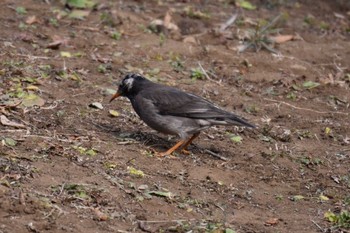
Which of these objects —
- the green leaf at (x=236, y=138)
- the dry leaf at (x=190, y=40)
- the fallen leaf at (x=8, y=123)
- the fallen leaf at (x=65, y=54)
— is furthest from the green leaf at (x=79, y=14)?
the fallen leaf at (x=8, y=123)

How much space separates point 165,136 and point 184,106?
766 mm

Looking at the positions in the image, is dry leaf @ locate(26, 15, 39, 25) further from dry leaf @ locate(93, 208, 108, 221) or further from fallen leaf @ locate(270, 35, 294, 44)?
dry leaf @ locate(93, 208, 108, 221)

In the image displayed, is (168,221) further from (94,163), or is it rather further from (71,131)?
(71,131)

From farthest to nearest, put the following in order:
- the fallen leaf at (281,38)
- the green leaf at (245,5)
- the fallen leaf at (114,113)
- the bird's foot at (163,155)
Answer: the green leaf at (245,5), the fallen leaf at (281,38), the fallen leaf at (114,113), the bird's foot at (163,155)

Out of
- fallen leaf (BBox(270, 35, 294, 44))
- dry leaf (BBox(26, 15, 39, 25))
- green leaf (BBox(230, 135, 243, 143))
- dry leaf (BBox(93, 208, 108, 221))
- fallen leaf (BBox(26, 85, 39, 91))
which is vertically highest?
dry leaf (BBox(93, 208, 108, 221))

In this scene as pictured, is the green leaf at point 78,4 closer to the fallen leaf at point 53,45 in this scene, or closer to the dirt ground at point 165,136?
the dirt ground at point 165,136

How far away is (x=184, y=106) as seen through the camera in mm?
9531

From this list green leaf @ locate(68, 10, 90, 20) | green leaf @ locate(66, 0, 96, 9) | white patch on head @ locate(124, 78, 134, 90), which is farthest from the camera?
green leaf @ locate(66, 0, 96, 9)

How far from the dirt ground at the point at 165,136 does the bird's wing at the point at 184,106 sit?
458mm

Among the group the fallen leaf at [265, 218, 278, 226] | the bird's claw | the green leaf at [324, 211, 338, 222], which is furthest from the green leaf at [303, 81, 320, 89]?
the fallen leaf at [265, 218, 278, 226]

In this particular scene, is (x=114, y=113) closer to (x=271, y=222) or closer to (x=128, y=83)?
(x=128, y=83)

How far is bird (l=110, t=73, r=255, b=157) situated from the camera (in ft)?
30.8

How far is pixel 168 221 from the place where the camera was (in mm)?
7305

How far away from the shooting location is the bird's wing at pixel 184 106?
9383 millimetres
